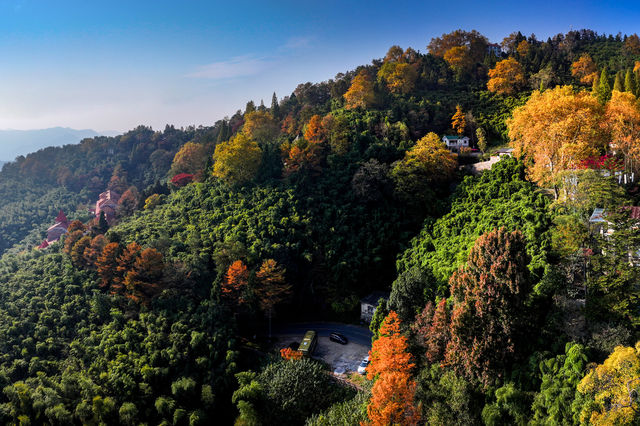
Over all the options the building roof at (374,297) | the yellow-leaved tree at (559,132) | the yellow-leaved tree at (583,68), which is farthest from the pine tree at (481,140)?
the yellow-leaved tree at (583,68)

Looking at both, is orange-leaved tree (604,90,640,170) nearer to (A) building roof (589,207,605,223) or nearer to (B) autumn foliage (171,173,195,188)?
(A) building roof (589,207,605,223)

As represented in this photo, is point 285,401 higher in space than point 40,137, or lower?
lower

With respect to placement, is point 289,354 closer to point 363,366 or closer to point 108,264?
point 363,366

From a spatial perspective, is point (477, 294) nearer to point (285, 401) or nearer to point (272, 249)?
point (285, 401)

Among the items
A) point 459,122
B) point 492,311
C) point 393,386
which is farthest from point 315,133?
point 393,386

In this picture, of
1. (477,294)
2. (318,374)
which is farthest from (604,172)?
(318,374)

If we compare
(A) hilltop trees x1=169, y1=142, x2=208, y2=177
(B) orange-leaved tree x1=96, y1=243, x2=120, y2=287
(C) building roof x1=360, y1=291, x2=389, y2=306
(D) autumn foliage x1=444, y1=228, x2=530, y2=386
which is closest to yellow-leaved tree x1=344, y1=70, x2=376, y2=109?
(A) hilltop trees x1=169, y1=142, x2=208, y2=177
